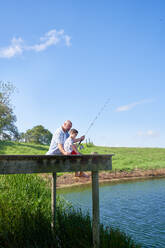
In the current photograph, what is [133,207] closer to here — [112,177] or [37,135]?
[112,177]

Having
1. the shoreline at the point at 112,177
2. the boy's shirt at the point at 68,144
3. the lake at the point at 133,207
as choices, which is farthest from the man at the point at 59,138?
the shoreline at the point at 112,177

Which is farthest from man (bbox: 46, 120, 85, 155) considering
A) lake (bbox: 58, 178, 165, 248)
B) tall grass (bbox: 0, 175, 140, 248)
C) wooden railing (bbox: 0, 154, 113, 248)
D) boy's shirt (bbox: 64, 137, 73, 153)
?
lake (bbox: 58, 178, 165, 248)

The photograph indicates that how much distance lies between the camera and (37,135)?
234ft

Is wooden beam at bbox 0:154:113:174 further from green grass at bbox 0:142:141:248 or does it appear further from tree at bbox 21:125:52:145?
tree at bbox 21:125:52:145

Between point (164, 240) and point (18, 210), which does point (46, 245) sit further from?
point (164, 240)

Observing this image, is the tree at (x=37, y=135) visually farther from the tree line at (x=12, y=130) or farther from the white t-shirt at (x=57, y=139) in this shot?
the white t-shirt at (x=57, y=139)

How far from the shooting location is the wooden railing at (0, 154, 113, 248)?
4746mm

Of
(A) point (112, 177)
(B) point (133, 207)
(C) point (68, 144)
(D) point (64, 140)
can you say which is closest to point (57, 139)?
(D) point (64, 140)

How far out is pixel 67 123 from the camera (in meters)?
7.04

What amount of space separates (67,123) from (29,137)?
65.7 metres

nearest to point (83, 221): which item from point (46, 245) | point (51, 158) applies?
point (46, 245)

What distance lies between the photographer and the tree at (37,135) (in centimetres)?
7088

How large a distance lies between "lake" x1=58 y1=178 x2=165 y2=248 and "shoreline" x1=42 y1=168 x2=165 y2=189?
1.56m

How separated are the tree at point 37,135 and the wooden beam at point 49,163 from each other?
2589 inches
